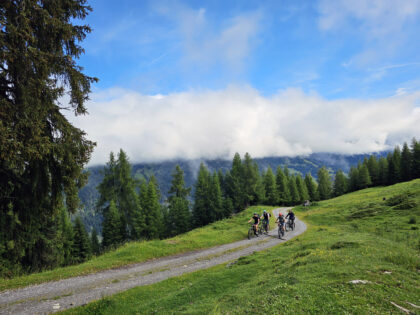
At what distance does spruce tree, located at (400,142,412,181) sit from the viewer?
77.1 metres

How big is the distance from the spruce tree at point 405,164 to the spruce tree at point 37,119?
10119 centimetres

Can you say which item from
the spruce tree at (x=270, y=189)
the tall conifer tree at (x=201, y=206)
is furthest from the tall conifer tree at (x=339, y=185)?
the tall conifer tree at (x=201, y=206)

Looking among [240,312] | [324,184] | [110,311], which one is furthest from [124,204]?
[324,184]

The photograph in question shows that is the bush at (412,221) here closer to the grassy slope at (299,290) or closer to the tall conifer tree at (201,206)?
the grassy slope at (299,290)

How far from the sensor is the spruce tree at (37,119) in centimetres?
656

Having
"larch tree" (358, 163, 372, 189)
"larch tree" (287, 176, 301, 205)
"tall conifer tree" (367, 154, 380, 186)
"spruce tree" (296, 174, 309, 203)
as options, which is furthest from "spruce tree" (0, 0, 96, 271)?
"tall conifer tree" (367, 154, 380, 186)

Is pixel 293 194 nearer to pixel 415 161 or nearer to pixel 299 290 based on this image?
pixel 415 161

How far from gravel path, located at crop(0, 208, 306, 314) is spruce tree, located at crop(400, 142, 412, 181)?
289 ft

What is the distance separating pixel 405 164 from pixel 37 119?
103737mm

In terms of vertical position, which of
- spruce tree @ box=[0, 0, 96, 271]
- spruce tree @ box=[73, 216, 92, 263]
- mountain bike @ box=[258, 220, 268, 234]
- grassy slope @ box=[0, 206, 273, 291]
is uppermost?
spruce tree @ box=[0, 0, 96, 271]

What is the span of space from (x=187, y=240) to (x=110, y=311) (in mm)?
13688

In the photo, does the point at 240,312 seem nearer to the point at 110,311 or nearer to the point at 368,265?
the point at 368,265

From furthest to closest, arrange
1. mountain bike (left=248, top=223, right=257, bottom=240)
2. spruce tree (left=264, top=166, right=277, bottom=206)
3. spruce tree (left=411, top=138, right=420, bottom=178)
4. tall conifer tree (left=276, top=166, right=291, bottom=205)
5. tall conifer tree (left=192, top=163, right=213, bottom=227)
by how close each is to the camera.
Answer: tall conifer tree (left=276, top=166, right=291, bottom=205)
spruce tree (left=264, top=166, right=277, bottom=206)
spruce tree (left=411, top=138, right=420, bottom=178)
tall conifer tree (left=192, top=163, right=213, bottom=227)
mountain bike (left=248, top=223, right=257, bottom=240)

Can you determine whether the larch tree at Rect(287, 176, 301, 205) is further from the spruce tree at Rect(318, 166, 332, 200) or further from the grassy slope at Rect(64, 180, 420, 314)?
the grassy slope at Rect(64, 180, 420, 314)
